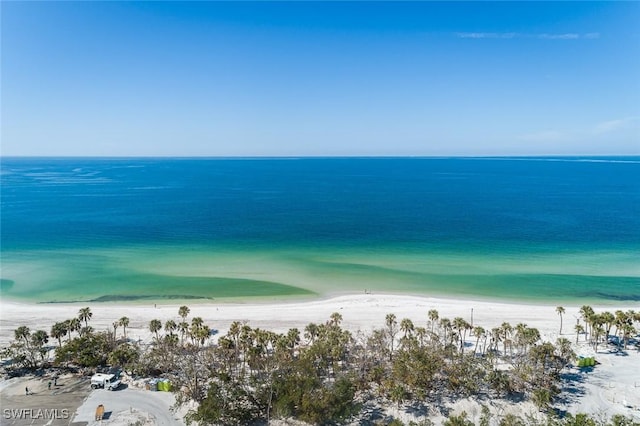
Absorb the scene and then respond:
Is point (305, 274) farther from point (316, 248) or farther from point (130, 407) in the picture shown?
point (130, 407)

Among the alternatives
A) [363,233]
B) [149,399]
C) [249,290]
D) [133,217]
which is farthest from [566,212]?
[133,217]

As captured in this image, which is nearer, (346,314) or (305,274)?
(346,314)

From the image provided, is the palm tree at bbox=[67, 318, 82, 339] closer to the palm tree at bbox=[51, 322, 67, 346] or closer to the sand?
the palm tree at bbox=[51, 322, 67, 346]

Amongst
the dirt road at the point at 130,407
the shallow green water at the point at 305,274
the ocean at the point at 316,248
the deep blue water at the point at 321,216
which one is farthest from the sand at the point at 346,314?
the deep blue water at the point at 321,216

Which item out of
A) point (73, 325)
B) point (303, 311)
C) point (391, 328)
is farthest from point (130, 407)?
point (391, 328)

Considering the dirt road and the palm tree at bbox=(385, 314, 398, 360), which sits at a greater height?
the palm tree at bbox=(385, 314, 398, 360)

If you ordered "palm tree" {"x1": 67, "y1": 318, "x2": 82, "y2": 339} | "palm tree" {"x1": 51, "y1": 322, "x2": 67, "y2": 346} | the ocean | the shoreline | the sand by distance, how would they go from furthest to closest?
the ocean, the shoreline, the sand, "palm tree" {"x1": 67, "y1": 318, "x2": 82, "y2": 339}, "palm tree" {"x1": 51, "y1": 322, "x2": 67, "y2": 346}

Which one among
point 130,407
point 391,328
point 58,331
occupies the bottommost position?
point 130,407

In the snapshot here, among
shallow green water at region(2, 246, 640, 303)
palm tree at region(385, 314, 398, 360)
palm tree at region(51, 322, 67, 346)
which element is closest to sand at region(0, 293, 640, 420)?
palm tree at region(385, 314, 398, 360)
